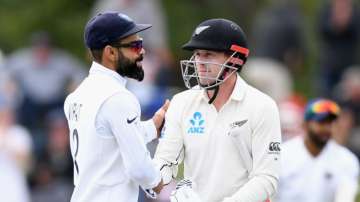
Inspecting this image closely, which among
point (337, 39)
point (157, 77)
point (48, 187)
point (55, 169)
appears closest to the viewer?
point (48, 187)

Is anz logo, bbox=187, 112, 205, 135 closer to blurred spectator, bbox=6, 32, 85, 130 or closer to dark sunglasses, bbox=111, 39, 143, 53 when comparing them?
dark sunglasses, bbox=111, 39, 143, 53

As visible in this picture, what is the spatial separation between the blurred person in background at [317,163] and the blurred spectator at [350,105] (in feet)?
15.8

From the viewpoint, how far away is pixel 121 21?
33.0 ft

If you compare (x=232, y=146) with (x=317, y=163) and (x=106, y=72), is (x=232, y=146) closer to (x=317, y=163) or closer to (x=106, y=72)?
(x=106, y=72)

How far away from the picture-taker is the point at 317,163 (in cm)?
1280

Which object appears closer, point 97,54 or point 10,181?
point 97,54

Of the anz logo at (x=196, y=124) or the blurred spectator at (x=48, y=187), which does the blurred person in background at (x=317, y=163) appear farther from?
the blurred spectator at (x=48, y=187)

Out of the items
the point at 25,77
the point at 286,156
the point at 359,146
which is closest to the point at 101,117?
the point at 286,156

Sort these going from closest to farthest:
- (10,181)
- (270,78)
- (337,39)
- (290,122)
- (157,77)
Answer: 1. (10,181)
2. (290,122)
3. (337,39)
4. (157,77)
5. (270,78)

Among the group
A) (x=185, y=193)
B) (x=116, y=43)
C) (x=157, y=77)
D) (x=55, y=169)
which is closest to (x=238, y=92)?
(x=185, y=193)

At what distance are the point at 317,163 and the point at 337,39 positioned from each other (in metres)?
5.68

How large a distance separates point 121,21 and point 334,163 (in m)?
3.31

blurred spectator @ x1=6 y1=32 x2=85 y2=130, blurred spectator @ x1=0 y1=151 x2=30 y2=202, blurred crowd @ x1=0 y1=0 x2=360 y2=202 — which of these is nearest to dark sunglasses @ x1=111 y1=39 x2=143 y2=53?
blurred spectator @ x1=0 y1=151 x2=30 y2=202

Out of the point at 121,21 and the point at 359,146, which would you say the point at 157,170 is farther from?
the point at 359,146
